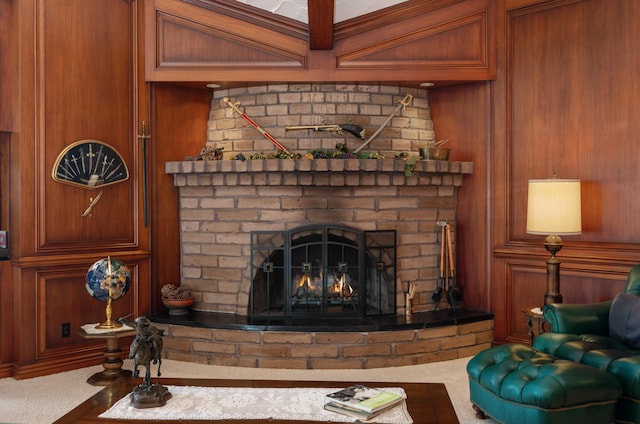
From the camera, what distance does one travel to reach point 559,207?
415cm

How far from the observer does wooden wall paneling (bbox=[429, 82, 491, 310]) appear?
511 centimetres

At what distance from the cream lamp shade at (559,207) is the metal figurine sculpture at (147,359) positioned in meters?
2.77

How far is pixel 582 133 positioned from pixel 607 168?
0.33 meters

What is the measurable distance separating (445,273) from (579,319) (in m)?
1.57

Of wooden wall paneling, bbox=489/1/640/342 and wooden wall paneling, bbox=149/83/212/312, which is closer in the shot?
wooden wall paneling, bbox=489/1/640/342

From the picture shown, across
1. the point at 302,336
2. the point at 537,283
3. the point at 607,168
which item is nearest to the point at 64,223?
the point at 302,336

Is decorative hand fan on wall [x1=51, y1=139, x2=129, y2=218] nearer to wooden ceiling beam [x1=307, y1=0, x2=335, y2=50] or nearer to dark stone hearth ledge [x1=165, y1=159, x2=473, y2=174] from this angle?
dark stone hearth ledge [x1=165, y1=159, x2=473, y2=174]

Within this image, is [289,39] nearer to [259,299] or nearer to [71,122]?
[71,122]

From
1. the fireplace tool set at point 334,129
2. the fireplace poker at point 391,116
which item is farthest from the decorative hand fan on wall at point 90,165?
the fireplace poker at point 391,116

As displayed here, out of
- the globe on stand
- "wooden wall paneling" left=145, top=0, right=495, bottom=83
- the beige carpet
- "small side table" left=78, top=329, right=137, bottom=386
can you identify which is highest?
"wooden wall paneling" left=145, top=0, right=495, bottom=83

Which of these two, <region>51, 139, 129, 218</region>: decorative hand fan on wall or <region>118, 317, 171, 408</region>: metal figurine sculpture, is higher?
<region>51, 139, 129, 218</region>: decorative hand fan on wall

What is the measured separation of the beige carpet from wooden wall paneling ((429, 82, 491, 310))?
2.66ft

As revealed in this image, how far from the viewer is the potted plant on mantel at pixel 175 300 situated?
16.0 feet

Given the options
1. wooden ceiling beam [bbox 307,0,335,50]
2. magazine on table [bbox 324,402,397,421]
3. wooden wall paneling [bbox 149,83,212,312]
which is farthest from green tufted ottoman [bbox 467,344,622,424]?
wooden wall paneling [bbox 149,83,212,312]
